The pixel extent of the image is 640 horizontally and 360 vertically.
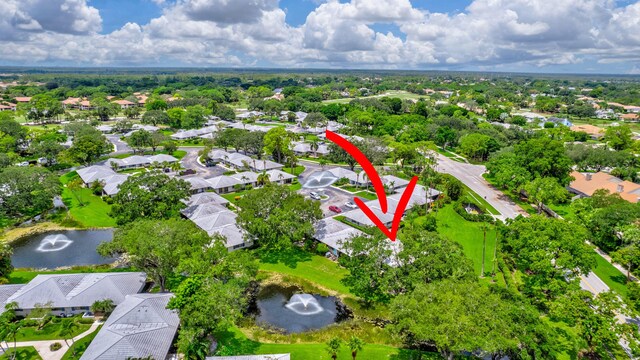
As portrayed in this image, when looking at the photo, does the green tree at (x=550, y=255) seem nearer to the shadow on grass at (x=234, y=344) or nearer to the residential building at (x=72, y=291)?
the shadow on grass at (x=234, y=344)

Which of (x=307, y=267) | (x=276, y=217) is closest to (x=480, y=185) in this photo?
(x=307, y=267)

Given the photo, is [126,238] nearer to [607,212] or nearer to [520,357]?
[520,357]

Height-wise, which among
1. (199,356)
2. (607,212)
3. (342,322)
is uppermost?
(607,212)

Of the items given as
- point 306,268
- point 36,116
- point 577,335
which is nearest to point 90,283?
point 306,268

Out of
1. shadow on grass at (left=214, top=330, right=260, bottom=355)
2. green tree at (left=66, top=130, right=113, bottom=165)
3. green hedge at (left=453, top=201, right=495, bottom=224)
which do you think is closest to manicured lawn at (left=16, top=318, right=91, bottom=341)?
shadow on grass at (left=214, top=330, right=260, bottom=355)

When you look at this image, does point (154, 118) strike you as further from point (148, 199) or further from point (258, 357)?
point (258, 357)

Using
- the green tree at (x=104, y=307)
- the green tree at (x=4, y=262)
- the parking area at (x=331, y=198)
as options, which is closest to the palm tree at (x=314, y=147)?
the parking area at (x=331, y=198)

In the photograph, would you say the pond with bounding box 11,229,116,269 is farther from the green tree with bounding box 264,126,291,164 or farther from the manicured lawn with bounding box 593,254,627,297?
the manicured lawn with bounding box 593,254,627,297
